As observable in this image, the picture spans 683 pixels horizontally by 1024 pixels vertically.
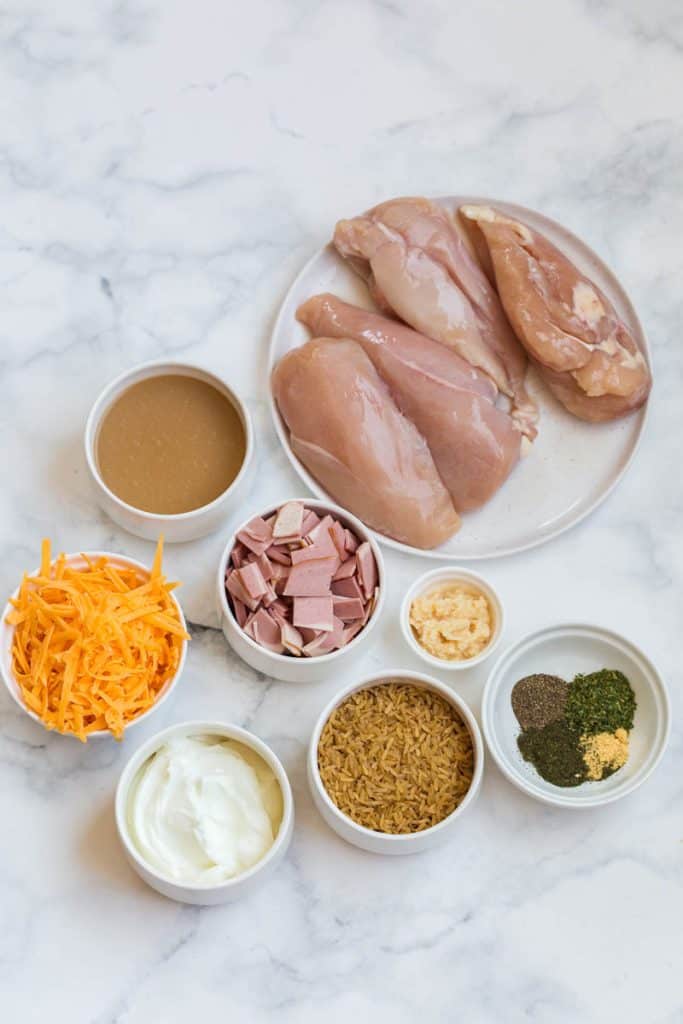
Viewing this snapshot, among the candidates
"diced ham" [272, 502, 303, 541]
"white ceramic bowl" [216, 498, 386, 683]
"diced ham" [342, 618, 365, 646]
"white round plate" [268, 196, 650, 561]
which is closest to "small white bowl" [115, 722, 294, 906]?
"white ceramic bowl" [216, 498, 386, 683]

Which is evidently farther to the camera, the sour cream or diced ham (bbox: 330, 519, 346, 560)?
diced ham (bbox: 330, 519, 346, 560)

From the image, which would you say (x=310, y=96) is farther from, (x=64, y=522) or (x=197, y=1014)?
(x=197, y=1014)

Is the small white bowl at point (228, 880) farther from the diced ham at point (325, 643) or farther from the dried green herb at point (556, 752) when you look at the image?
the dried green herb at point (556, 752)

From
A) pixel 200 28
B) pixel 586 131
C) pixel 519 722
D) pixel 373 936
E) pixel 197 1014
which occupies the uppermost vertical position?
pixel 586 131

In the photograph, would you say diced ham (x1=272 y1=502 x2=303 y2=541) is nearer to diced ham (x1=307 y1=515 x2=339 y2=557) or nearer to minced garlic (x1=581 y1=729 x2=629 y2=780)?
diced ham (x1=307 y1=515 x2=339 y2=557)

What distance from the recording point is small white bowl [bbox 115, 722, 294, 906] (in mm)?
2273

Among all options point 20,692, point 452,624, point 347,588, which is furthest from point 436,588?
point 20,692

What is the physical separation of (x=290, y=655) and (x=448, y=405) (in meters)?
0.54

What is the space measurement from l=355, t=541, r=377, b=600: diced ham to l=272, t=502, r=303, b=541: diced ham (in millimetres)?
114

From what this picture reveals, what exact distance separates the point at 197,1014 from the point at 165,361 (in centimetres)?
112

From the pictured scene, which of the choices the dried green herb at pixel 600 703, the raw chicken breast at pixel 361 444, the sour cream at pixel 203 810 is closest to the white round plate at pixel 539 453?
the raw chicken breast at pixel 361 444

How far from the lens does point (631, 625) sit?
260 centimetres

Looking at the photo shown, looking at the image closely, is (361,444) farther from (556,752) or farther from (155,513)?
(556,752)

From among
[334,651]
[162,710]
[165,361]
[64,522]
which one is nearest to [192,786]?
[162,710]
